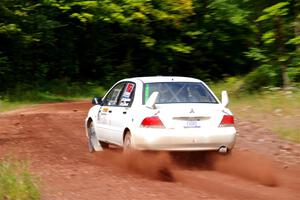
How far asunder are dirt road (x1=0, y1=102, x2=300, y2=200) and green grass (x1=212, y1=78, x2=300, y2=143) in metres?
0.43

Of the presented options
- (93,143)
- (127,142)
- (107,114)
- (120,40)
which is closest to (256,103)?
(93,143)

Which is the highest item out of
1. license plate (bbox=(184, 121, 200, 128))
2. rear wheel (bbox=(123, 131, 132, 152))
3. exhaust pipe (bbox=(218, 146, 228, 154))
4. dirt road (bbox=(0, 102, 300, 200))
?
license plate (bbox=(184, 121, 200, 128))

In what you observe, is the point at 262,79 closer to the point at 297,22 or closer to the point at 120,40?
the point at 297,22

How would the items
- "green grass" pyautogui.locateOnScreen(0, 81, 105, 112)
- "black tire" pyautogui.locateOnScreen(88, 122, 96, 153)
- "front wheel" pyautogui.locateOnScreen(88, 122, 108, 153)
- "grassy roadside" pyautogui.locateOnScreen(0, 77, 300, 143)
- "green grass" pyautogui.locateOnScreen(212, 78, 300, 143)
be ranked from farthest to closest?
"green grass" pyautogui.locateOnScreen(0, 81, 105, 112), "grassy roadside" pyautogui.locateOnScreen(0, 77, 300, 143), "green grass" pyautogui.locateOnScreen(212, 78, 300, 143), "black tire" pyautogui.locateOnScreen(88, 122, 96, 153), "front wheel" pyautogui.locateOnScreen(88, 122, 108, 153)

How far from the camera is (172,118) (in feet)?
34.1

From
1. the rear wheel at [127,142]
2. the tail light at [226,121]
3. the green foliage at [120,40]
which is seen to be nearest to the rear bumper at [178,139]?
the tail light at [226,121]

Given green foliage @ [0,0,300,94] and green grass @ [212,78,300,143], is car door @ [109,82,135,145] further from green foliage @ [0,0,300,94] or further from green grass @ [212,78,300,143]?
green foliage @ [0,0,300,94]

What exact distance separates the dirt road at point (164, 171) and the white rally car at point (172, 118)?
33 cm

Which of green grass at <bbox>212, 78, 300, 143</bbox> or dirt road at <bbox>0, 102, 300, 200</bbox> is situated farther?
green grass at <bbox>212, 78, 300, 143</bbox>

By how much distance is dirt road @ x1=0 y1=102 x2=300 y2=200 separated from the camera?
837cm

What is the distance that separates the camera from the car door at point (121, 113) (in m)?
11.2

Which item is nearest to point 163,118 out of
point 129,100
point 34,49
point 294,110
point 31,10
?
point 129,100

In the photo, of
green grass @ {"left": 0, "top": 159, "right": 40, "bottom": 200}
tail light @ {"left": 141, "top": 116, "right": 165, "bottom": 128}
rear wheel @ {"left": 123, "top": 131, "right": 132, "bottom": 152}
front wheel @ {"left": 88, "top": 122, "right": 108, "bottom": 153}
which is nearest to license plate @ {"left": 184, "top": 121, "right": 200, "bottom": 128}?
tail light @ {"left": 141, "top": 116, "right": 165, "bottom": 128}

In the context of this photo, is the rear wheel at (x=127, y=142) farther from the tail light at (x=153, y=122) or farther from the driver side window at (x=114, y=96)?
the driver side window at (x=114, y=96)
